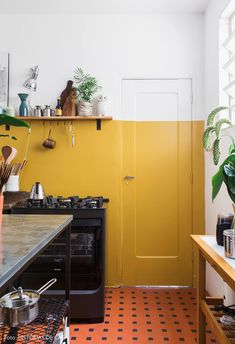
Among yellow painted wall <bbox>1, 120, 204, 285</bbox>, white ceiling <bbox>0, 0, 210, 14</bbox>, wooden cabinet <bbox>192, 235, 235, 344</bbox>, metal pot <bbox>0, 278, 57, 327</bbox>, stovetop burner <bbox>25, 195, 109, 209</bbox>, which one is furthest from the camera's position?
yellow painted wall <bbox>1, 120, 204, 285</bbox>

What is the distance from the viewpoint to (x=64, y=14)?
10.4 feet

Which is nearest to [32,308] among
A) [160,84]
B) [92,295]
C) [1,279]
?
[1,279]

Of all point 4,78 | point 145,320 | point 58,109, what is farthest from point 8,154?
point 4,78

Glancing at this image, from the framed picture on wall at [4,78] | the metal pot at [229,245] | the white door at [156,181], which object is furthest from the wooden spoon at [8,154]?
the framed picture on wall at [4,78]

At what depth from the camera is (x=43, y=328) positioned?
3.82 ft

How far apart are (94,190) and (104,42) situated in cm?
151

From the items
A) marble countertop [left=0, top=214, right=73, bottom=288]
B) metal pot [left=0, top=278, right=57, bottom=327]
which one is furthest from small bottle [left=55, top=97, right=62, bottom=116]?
metal pot [left=0, top=278, right=57, bottom=327]

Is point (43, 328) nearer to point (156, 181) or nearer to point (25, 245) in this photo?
point (25, 245)

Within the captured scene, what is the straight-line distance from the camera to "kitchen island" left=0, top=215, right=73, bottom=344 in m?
0.71

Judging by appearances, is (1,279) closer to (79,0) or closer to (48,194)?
(48,194)

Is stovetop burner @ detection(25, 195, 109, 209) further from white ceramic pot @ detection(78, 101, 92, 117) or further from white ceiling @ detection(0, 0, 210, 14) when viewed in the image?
A: white ceiling @ detection(0, 0, 210, 14)

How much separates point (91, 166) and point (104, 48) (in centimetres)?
121

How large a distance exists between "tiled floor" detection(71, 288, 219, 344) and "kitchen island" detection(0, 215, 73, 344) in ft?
3.32

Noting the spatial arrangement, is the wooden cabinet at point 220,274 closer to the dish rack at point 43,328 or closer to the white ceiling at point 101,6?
the dish rack at point 43,328
